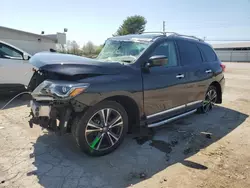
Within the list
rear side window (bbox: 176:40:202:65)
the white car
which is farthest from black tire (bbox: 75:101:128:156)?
the white car

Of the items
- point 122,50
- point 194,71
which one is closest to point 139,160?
point 122,50

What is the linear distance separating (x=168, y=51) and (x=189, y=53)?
78 centimetres

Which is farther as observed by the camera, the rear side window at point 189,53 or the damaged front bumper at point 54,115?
the rear side window at point 189,53

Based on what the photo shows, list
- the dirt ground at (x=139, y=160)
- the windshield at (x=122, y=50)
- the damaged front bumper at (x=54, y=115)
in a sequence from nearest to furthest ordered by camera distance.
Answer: the dirt ground at (x=139, y=160) < the damaged front bumper at (x=54, y=115) < the windshield at (x=122, y=50)

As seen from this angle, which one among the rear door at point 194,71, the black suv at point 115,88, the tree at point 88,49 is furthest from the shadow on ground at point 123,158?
the tree at point 88,49

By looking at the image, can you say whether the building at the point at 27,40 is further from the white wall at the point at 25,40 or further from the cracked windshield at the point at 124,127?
the cracked windshield at the point at 124,127

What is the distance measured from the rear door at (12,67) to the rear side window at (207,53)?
4.56 metres

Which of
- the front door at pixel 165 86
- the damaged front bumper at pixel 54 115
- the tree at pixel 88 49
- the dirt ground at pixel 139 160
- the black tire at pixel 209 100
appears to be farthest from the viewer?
the tree at pixel 88 49

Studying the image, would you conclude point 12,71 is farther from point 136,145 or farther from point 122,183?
point 122,183

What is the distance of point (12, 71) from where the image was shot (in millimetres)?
6539

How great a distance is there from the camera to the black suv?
3.11 meters

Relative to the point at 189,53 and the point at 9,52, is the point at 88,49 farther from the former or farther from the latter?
the point at 189,53

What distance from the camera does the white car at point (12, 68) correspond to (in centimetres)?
642

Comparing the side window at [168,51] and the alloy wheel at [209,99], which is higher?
the side window at [168,51]
